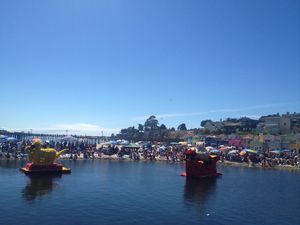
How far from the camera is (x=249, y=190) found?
41094mm

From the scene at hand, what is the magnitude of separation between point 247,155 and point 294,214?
46005 millimetres

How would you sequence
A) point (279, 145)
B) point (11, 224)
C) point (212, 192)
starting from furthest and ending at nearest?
1. point (279, 145)
2. point (212, 192)
3. point (11, 224)

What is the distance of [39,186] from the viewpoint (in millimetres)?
38750

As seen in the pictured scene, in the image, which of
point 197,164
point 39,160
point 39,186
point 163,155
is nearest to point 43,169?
point 39,160

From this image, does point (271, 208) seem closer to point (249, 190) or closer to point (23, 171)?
Result: point (249, 190)

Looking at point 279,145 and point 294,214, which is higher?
point 279,145

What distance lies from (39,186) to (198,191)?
56.9 feet

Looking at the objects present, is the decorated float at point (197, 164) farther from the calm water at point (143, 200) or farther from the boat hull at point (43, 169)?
the boat hull at point (43, 169)

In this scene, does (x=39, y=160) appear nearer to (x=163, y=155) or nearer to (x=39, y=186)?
(x=39, y=186)

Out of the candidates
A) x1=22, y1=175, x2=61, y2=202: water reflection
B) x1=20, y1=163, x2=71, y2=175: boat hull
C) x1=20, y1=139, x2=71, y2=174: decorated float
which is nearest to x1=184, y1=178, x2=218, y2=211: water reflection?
x1=22, y1=175, x2=61, y2=202: water reflection

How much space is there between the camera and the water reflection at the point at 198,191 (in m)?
32.9

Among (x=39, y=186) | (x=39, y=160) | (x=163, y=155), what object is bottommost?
(x=39, y=186)

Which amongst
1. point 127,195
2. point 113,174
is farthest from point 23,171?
point 127,195

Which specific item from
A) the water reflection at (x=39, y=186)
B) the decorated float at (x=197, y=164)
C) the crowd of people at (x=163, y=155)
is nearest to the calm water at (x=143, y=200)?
the water reflection at (x=39, y=186)
